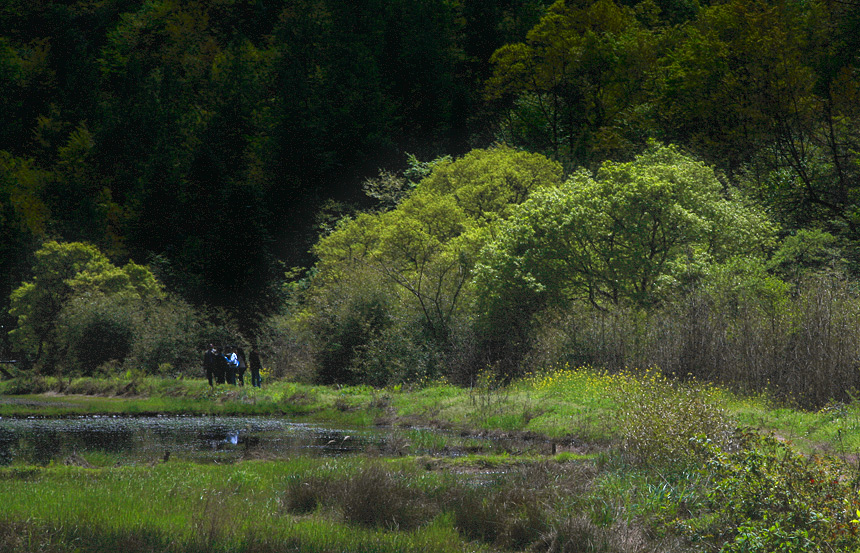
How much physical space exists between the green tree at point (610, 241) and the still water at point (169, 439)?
10.5 m

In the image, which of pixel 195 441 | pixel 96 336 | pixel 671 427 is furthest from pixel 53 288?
pixel 671 427

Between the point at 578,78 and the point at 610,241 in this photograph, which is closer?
the point at 610,241

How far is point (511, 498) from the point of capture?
34.8ft

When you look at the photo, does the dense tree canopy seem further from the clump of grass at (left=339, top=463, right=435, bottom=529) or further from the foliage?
the foliage

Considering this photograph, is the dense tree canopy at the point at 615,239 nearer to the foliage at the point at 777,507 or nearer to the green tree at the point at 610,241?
the green tree at the point at 610,241

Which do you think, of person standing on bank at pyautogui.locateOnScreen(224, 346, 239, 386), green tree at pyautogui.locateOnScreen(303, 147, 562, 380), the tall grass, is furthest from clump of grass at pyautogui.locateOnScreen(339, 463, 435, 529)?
person standing on bank at pyautogui.locateOnScreen(224, 346, 239, 386)

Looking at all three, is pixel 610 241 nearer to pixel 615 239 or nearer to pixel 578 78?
pixel 615 239

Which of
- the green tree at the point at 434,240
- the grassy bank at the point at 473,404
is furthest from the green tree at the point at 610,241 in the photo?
the grassy bank at the point at 473,404

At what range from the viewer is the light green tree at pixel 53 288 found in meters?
53.6

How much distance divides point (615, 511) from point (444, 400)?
56.9ft

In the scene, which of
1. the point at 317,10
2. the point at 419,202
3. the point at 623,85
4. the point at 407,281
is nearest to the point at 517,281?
the point at 407,281

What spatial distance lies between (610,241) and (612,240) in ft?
0.38

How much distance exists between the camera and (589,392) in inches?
923

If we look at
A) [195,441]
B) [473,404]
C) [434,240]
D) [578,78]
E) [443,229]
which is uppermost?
[578,78]
